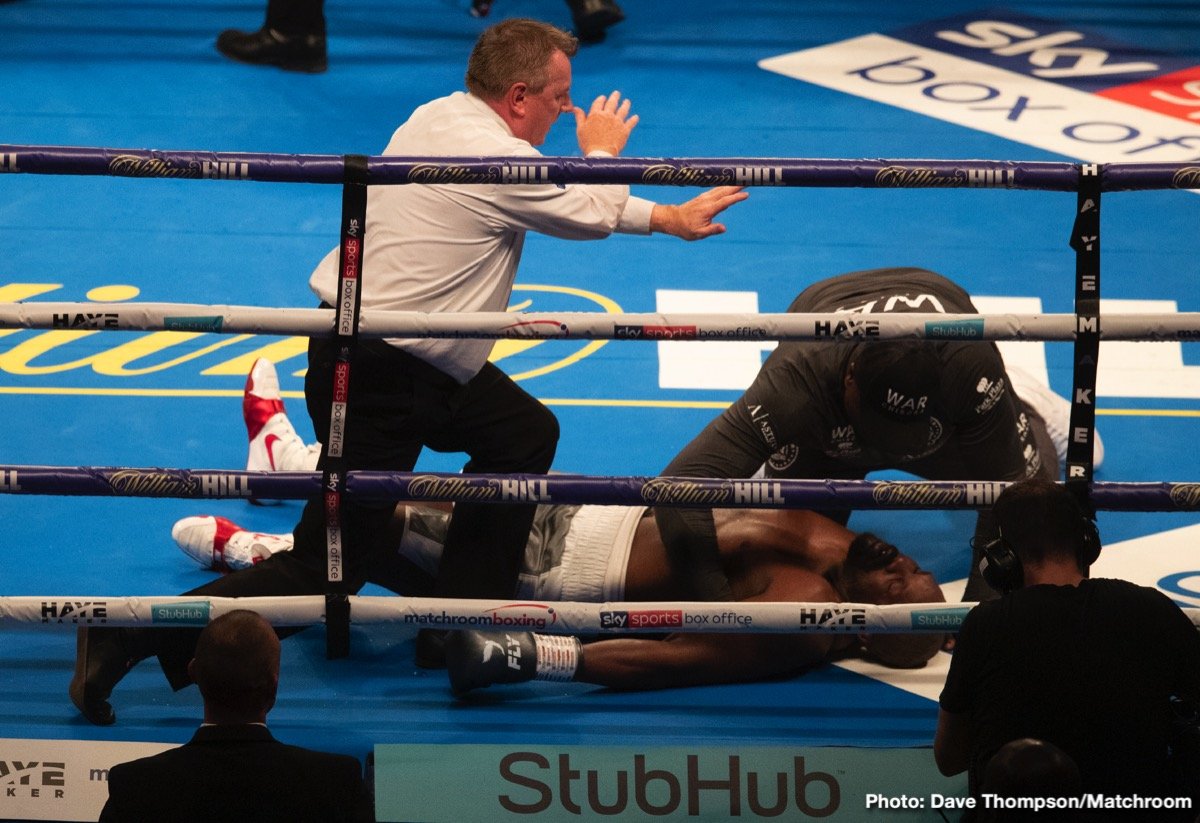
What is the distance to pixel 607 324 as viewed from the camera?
369cm

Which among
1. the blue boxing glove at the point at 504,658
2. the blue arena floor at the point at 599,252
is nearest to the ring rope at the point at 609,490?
the blue boxing glove at the point at 504,658

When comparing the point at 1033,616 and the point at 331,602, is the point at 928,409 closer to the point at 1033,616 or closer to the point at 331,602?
the point at 1033,616

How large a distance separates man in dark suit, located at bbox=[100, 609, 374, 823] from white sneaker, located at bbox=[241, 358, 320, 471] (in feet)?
7.57

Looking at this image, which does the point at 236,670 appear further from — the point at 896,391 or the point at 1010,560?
the point at 896,391

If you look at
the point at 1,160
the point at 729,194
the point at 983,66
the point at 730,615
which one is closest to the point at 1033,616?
the point at 730,615

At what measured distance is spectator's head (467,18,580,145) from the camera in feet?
14.1

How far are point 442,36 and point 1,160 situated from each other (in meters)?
6.56

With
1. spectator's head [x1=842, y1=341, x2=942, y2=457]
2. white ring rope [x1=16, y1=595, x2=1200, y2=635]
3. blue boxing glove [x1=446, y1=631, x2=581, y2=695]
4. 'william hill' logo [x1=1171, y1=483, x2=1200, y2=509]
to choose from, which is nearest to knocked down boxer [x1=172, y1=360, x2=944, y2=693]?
blue boxing glove [x1=446, y1=631, x2=581, y2=695]

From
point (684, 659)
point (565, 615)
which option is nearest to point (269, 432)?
point (684, 659)

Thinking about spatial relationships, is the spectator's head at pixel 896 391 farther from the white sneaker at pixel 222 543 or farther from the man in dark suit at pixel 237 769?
Answer: the man in dark suit at pixel 237 769

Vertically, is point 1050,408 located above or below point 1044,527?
below

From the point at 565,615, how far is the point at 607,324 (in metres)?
0.70

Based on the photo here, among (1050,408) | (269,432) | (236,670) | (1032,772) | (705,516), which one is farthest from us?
(1050,408)

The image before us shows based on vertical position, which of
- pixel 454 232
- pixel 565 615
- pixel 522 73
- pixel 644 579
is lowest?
pixel 644 579
